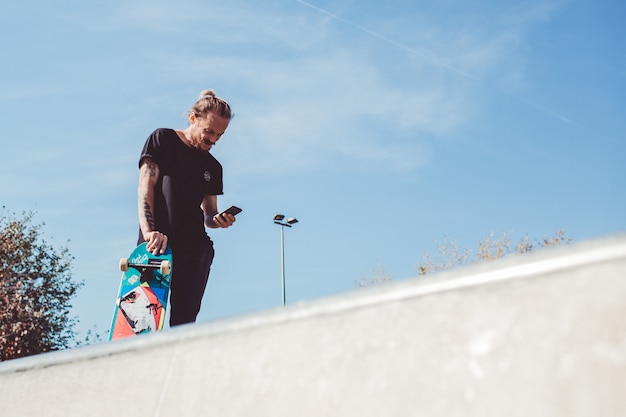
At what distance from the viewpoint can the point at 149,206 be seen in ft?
13.8

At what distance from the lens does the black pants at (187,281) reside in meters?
4.19

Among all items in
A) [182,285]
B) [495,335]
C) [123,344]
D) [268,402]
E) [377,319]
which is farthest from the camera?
[182,285]

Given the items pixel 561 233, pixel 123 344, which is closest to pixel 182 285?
pixel 123 344

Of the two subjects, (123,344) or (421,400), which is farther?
(123,344)

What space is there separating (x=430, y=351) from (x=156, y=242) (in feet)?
10.6

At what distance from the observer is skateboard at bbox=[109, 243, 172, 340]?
174 inches

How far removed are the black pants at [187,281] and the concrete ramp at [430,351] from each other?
2.60m

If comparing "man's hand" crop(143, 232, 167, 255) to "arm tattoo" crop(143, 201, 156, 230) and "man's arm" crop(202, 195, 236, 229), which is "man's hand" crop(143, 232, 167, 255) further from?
"man's arm" crop(202, 195, 236, 229)

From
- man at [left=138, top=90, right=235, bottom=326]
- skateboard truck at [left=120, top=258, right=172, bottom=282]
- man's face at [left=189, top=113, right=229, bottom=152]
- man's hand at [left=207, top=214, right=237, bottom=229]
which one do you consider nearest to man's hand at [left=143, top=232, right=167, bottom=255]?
man at [left=138, top=90, right=235, bottom=326]

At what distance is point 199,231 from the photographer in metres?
4.29

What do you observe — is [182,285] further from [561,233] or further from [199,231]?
Answer: [561,233]

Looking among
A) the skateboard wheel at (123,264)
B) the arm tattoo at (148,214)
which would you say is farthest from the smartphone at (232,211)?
the skateboard wheel at (123,264)

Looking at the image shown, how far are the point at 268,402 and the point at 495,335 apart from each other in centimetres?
52

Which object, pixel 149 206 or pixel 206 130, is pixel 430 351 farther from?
pixel 206 130
